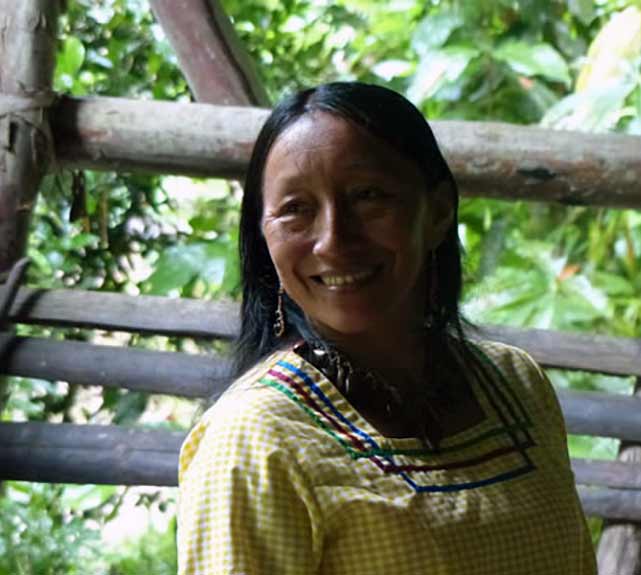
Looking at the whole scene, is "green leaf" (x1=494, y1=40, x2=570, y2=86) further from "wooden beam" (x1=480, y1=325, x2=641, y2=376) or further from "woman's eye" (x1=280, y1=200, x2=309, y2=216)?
"woman's eye" (x1=280, y1=200, x2=309, y2=216)

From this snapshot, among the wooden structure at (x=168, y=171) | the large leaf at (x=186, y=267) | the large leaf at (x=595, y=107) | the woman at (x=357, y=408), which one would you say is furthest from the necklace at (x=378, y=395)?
the large leaf at (x=595, y=107)

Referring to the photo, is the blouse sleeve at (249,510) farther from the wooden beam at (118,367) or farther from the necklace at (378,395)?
the wooden beam at (118,367)

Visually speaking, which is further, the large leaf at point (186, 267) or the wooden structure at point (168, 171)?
the large leaf at point (186, 267)

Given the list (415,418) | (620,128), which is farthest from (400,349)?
(620,128)

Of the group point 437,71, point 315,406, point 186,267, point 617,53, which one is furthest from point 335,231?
point 617,53

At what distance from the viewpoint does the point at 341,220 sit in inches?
37.1

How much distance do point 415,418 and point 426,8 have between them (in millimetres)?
2453

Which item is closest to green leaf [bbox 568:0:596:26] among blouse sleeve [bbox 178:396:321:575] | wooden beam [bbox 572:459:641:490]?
wooden beam [bbox 572:459:641:490]

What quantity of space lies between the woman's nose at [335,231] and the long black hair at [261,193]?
0.08 meters

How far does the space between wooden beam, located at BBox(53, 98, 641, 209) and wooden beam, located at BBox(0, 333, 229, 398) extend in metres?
0.37

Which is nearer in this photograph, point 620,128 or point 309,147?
point 309,147

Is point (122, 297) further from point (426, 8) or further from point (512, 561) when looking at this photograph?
point (426, 8)

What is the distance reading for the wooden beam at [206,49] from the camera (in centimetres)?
211

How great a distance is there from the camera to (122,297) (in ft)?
6.86
